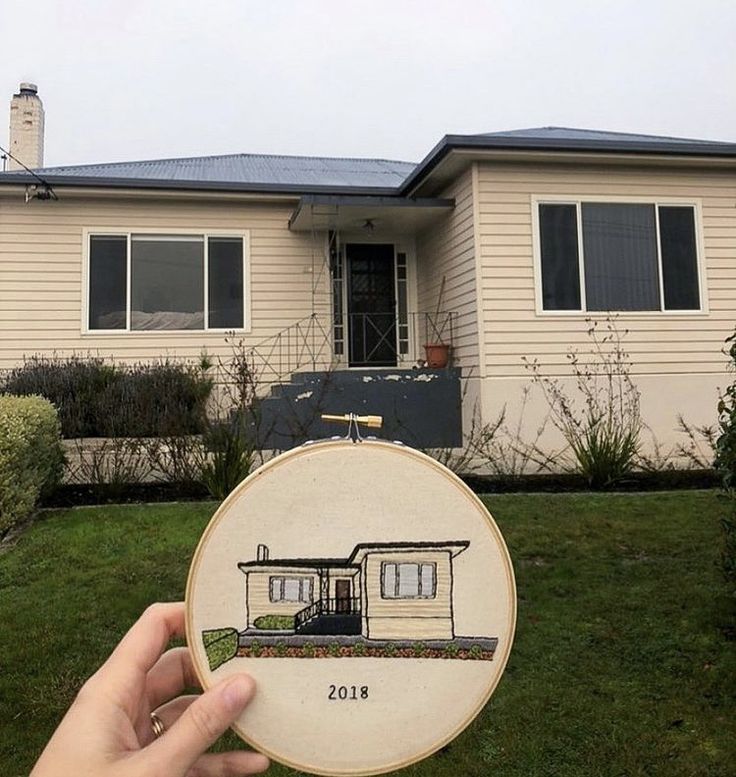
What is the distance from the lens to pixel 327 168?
14.0 metres

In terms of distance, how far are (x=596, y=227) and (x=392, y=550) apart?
9.27 m

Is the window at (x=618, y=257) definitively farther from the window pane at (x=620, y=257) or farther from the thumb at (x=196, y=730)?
the thumb at (x=196, y=730)

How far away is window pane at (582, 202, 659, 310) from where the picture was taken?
941cm

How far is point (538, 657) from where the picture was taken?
3.47 m

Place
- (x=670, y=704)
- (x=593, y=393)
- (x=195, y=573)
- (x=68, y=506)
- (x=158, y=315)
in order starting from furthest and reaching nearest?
(x=158, y=315)
(x=593, y=393)
(x=68, y=506)
(x=670, y=704)
(x=195, y=573)

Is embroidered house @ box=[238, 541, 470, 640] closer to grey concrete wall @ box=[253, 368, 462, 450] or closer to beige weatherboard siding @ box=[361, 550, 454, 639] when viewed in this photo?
beige weatherboard siding @ box=[361, 550, 454, 639]

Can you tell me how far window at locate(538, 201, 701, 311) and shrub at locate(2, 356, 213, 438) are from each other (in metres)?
4.99

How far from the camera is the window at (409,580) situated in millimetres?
1045

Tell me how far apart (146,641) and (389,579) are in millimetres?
417

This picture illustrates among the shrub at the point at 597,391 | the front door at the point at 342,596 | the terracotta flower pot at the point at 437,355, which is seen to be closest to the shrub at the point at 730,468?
the front door at the point at 342,596

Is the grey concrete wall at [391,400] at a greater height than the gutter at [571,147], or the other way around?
the gutter at [571,147]

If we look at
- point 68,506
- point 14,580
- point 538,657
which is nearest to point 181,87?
point 68,506

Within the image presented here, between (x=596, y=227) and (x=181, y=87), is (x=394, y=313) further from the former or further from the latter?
(x=181, y=87)

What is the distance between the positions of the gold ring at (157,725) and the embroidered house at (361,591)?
0.93ft
